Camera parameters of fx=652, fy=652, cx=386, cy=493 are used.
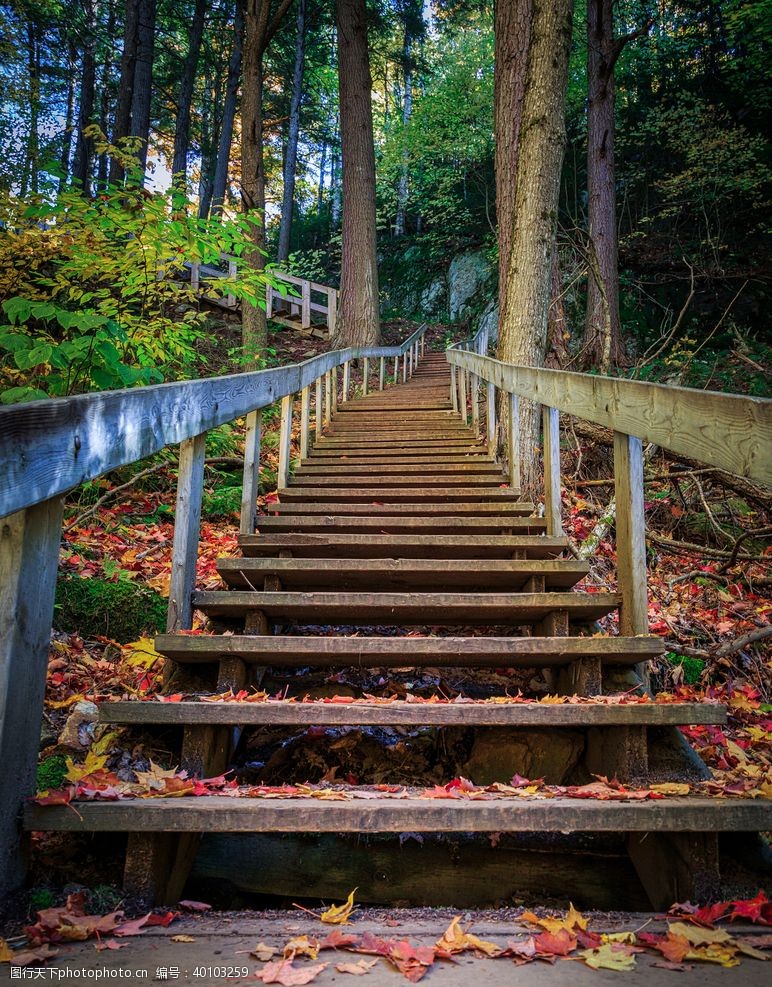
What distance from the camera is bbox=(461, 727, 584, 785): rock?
2680 mm

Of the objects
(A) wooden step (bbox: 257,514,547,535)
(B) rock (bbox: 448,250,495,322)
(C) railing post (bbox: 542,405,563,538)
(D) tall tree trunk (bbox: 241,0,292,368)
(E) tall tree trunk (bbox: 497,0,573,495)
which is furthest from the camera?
(B) rock (bbox: 448,250,495,322)

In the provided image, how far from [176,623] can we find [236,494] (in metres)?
3.49

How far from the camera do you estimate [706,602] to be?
201 inches

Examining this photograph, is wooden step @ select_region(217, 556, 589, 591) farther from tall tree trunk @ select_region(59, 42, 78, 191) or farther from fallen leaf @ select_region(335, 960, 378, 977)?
tall tree trunk @ select_region(59, 42, 78, 191)

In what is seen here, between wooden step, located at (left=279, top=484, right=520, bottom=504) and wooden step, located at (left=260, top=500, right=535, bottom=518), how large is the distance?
294 mm

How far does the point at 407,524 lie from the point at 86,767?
8.22 feet

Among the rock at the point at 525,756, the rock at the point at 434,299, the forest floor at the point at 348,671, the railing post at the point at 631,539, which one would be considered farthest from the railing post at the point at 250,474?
the rock at the point at 434,299

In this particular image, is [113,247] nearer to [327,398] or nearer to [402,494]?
[402,494]

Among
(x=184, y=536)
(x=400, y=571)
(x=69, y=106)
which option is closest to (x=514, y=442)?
(x=400, y=571)

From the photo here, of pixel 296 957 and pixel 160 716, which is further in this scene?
pixel 160 716

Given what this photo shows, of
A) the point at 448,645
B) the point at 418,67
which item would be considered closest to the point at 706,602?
the point at 448,645

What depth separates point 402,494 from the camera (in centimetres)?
516

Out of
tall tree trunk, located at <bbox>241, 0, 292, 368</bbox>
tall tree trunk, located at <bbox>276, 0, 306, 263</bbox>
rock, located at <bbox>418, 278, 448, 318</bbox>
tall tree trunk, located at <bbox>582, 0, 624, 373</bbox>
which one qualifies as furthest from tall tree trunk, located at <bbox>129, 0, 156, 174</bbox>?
rock, located at <bbox>418, 278, 448, 318</bbox>

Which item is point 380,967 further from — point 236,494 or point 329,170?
point 329,170
